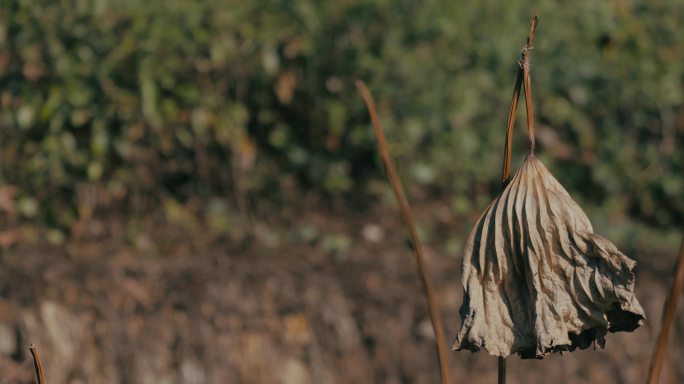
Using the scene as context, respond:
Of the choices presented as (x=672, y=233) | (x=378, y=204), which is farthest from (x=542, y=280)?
(x=672, y=233)

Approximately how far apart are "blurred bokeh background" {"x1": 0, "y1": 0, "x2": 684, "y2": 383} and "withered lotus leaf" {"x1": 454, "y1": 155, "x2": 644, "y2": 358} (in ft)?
7.68

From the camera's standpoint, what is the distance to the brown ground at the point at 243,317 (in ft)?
11.1

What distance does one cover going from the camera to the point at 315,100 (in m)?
4.35

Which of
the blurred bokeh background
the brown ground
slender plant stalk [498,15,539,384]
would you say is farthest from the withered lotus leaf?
the blurred bokeh background

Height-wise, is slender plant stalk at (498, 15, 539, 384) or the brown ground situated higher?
slender plant stalk at (498, 15, 539, 384)

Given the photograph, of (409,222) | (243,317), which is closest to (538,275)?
A: (409,222)

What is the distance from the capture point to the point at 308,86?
14.2ft

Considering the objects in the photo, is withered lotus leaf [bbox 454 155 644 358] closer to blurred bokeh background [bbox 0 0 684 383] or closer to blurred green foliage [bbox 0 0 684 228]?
blurred bokeh background [bbox 0 0 684 383]

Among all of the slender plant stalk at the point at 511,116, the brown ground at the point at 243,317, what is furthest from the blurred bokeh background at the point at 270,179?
the slender plant stalk at the point at 511,116

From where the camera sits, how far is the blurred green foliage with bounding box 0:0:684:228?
392cm

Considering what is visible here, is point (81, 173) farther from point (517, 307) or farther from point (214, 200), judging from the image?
point (517, 307)

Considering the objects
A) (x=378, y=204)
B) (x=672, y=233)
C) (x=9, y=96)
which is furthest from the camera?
(x=672, y=233)

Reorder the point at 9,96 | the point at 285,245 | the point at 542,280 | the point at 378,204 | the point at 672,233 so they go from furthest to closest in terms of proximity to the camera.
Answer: the point at 672,233, the point at 378,204, the point at 285,245, the point at 9,96, the point at 542,280

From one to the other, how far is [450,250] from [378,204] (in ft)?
1.38
